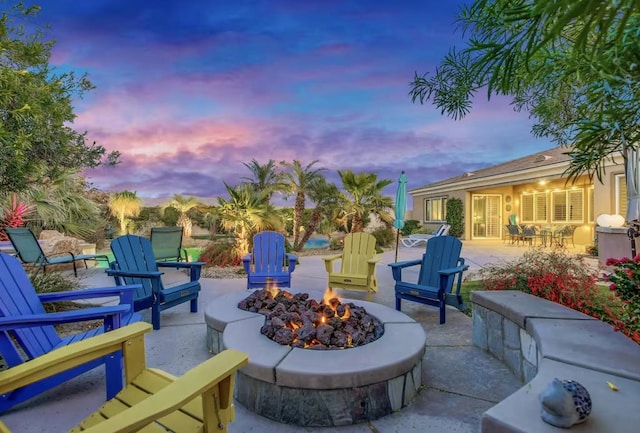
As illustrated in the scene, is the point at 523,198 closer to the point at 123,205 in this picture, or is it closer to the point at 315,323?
the point at 315,323

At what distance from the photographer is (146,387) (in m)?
1.68

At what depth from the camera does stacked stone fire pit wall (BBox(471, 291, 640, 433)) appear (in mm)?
1267

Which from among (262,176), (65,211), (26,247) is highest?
(262,176)

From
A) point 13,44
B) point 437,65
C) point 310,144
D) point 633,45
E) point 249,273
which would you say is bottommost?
point 249,273

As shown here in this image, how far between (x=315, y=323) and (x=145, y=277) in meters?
2.00

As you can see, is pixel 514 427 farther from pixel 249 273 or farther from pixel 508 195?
pixel 508 195

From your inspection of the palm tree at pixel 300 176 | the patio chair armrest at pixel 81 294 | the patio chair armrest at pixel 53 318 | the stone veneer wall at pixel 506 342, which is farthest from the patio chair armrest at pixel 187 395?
the palm tree at pixel 300 176

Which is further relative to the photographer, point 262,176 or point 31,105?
point 262,176

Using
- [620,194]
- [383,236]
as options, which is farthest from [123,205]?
[620,194]

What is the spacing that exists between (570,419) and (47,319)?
8.70 feet

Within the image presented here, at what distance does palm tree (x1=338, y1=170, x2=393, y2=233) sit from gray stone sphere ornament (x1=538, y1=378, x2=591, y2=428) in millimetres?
10084

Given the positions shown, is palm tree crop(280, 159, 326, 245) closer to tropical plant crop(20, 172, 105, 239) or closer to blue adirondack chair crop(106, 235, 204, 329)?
tropical plant crop(20, 172, 105, 239)

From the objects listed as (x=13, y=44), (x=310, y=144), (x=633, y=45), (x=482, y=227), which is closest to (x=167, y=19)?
(x=13, y=44)

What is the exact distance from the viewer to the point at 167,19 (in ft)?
22.7
